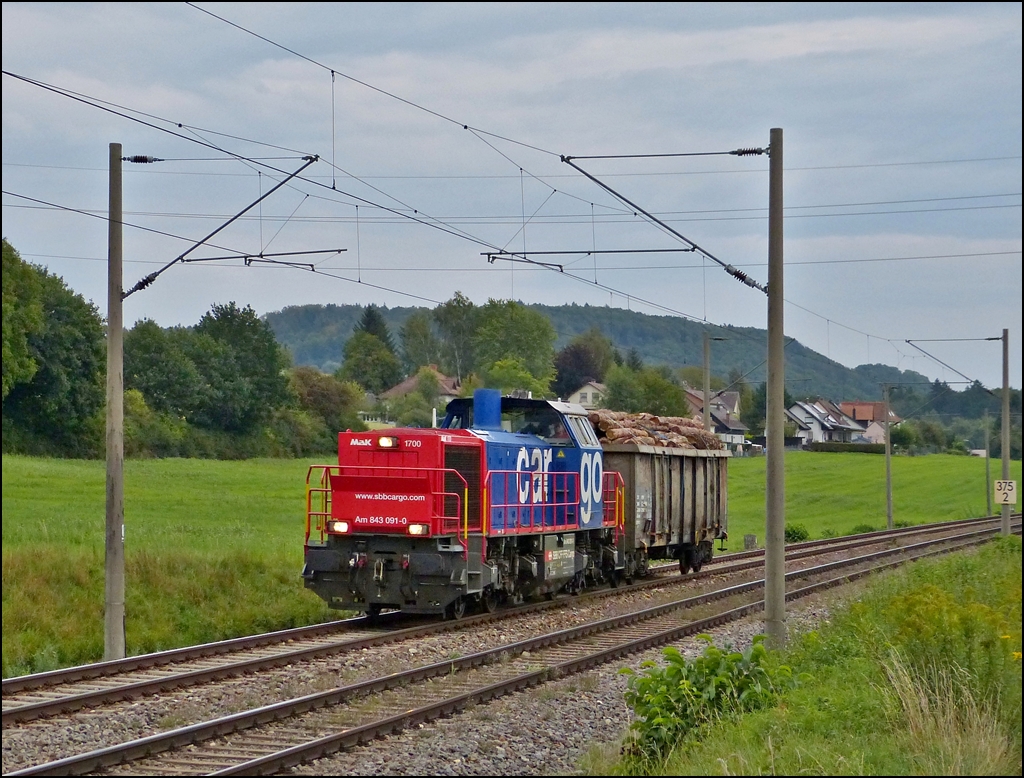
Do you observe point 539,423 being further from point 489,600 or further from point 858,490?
point 858,490

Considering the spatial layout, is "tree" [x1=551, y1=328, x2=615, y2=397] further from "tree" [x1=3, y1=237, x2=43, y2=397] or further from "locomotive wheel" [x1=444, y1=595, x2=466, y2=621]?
"locomotive wheel" [x1=444, y1=595, x2=466, y2=621]

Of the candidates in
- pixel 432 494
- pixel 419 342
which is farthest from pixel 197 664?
pixel 419 342

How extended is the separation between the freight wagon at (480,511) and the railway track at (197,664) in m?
0.45

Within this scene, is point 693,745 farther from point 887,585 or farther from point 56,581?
point 56,581

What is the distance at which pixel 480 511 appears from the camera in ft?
63.7

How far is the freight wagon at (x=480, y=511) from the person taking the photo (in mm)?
18438

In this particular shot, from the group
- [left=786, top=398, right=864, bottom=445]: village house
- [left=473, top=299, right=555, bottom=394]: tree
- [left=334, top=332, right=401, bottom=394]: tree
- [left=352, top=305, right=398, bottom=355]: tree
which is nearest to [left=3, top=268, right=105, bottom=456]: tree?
[left=473, top=299, right=555, bottom=394]: tree

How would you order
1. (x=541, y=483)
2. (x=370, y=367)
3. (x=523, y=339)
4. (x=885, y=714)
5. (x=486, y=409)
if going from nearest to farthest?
(x=885, y=714), (x=486, y=409), (x=541, y=483), (x=523, y=339), (x=370, y=367)

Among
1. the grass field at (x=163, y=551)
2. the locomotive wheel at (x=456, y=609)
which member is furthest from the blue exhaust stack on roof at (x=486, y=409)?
the grass field at (x=163, y=551)

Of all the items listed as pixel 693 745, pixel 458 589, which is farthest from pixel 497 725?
pixel 458 589

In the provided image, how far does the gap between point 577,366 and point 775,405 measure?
8953cm

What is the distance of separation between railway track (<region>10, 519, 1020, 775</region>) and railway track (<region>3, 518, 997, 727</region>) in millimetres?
2067

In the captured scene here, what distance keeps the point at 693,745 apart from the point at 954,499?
220 feet

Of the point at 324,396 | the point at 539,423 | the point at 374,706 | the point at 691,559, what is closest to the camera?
the point at 374,706
